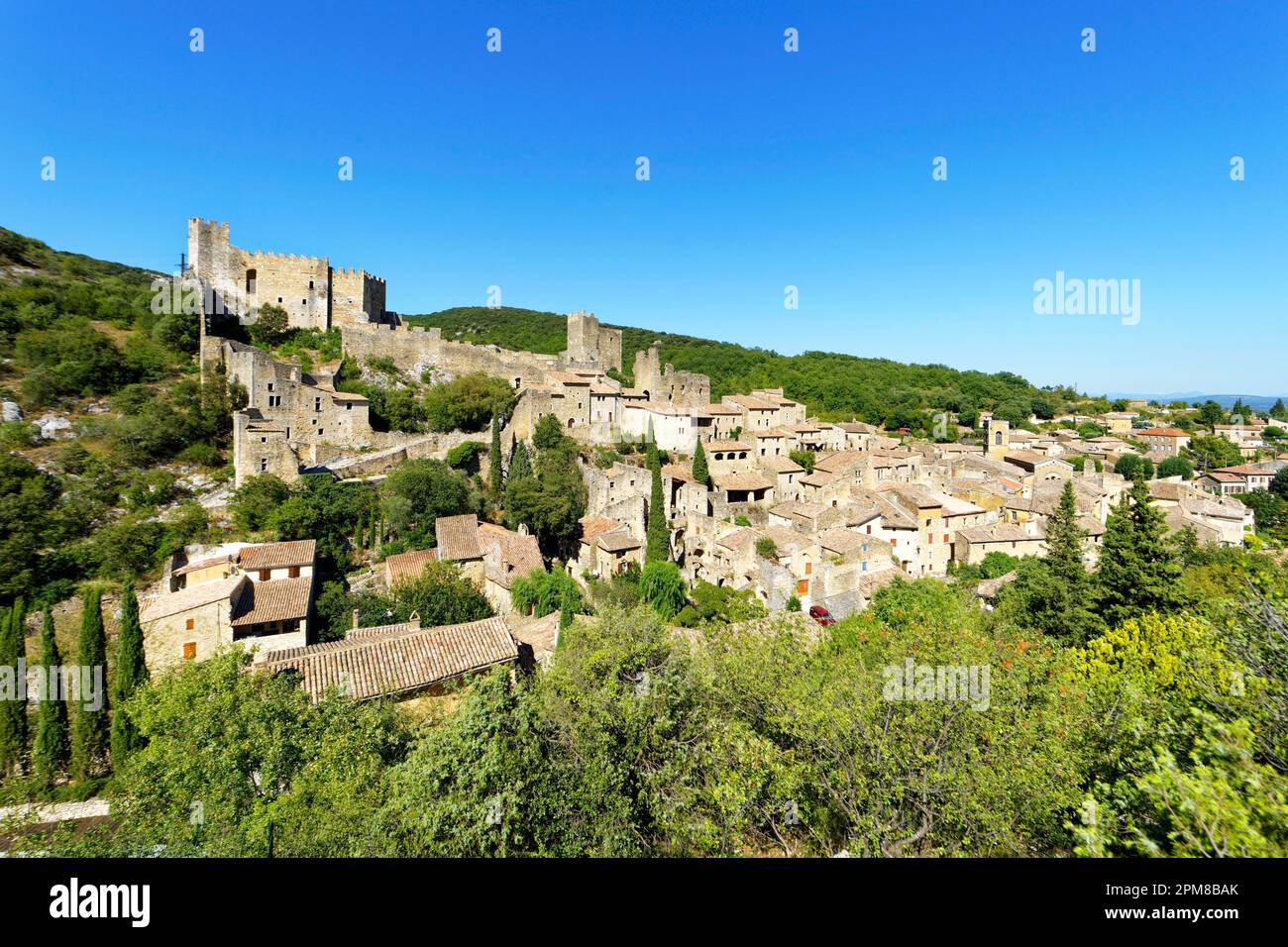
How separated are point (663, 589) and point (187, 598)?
1610 cm

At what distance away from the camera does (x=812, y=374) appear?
7294 centimetres

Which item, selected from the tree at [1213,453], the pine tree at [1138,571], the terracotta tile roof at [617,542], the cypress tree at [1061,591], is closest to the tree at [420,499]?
the terracotta tile roof at [617,542]

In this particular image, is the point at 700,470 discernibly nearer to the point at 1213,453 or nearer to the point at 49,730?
the point at 49,730

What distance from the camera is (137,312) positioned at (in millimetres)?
32219

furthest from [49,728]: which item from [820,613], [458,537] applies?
[820,613]

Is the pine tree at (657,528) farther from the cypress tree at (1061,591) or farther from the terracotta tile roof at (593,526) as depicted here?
the cypress tree at (1061,591)

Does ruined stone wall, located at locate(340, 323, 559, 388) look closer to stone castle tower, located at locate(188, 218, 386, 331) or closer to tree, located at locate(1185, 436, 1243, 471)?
stone castle tower, located at locate(188, 218, 386, 331)

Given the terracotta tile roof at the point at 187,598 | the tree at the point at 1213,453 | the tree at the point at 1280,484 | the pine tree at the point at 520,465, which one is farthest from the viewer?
the tree at the point at 1213,453

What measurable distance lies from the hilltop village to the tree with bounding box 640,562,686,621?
1729 mm

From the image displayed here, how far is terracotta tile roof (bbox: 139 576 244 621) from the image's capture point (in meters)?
16.2

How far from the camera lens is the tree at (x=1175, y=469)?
187ft

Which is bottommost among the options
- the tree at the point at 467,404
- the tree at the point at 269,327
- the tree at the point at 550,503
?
the tree at the point at 550,503

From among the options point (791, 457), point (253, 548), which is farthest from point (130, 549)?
point (791, 457)

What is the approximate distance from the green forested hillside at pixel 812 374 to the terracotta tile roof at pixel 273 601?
42.0m
